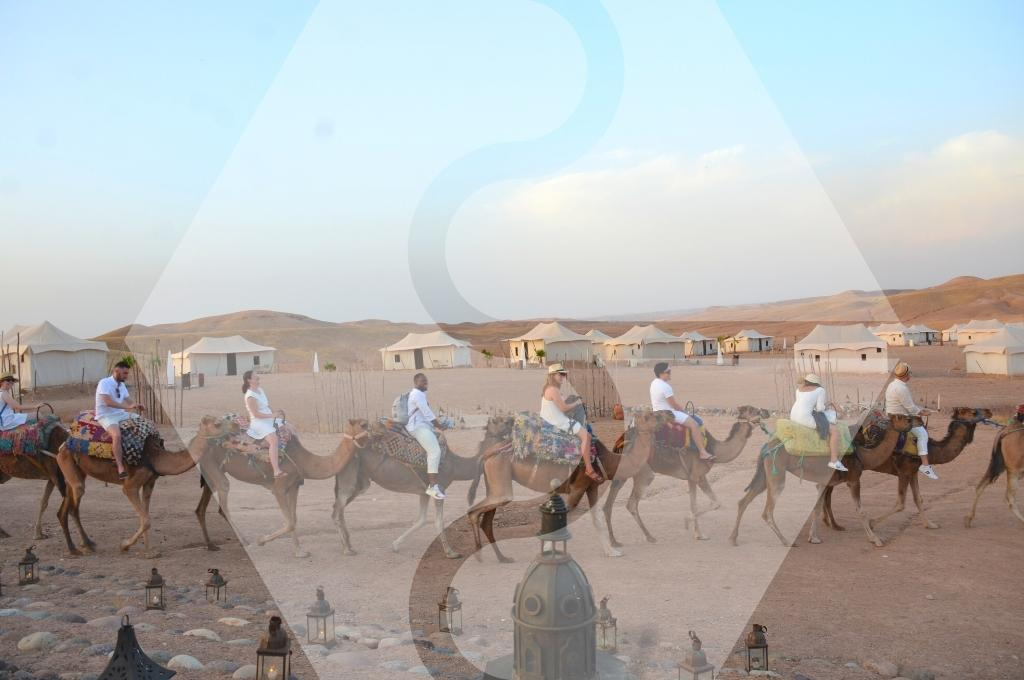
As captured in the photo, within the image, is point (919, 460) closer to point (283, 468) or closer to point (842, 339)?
point (283, 468)

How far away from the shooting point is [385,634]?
5859 millimetres

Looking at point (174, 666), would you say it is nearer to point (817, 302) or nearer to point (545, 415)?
point (545, 415)

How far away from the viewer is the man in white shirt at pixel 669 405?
342 inches

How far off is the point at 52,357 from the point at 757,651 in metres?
34.0

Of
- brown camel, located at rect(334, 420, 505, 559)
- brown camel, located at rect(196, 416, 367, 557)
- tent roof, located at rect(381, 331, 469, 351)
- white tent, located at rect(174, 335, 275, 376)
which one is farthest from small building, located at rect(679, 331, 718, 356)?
brown camel, located at rect(196, 416, 367, 557)

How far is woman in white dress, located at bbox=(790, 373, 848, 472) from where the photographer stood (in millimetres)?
8523

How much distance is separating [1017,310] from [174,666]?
112 meters

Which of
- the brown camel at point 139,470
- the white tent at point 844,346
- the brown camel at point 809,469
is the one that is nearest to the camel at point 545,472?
the brown camel at point 809,469

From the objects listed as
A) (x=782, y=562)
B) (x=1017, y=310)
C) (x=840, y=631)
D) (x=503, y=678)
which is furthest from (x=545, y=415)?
(x=1017, y=310)

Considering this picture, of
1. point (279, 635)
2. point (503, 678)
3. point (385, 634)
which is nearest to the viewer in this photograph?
point (503, 678)

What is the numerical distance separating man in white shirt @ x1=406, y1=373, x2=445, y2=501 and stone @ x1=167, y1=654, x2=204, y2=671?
349 cm

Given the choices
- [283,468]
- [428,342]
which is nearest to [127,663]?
[283,468]

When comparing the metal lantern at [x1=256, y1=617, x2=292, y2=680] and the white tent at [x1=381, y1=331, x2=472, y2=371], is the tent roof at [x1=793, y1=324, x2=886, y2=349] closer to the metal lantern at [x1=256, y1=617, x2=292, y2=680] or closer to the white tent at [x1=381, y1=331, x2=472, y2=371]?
the white tent at [x1=381, y1=331, x2=472, y2=371]

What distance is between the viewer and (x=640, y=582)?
7.25 metres
